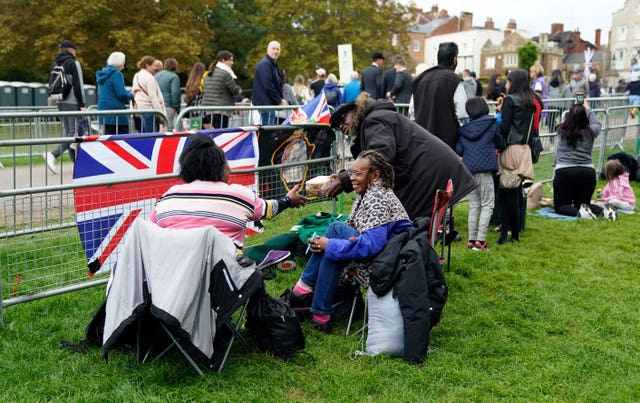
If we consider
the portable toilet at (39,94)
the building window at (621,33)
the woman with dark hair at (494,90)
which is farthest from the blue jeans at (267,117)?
the building window at (621,33)

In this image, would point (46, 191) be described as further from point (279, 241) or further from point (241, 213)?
point (279, 241)

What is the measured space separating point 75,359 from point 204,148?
1.64m

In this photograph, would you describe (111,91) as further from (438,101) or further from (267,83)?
(438,101)

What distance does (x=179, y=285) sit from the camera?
11.8 ft

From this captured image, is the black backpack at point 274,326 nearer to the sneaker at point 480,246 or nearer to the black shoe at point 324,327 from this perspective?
the black shoe at point 324,327

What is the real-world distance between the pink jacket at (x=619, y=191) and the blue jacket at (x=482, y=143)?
341 cm

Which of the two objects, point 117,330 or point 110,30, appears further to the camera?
point 110,30

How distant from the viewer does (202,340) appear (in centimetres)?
375

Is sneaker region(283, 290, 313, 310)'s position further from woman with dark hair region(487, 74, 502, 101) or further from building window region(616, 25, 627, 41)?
building window region(616, 25, 627, 41)

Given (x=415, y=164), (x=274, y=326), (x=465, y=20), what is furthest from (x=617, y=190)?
(x=465, y=20)

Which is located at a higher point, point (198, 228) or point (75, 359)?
point (198, 228)

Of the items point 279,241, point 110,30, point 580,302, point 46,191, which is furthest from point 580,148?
point 110,30

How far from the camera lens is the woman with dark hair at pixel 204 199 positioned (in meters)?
4.08

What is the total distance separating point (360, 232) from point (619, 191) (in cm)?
633
